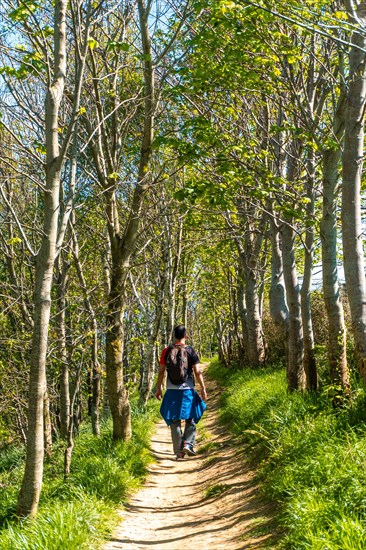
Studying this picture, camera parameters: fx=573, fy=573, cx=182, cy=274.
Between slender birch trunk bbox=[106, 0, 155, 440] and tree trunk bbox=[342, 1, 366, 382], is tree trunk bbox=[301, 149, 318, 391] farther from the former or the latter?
slender birch trunk bbox=[106, 0, 155, 440]

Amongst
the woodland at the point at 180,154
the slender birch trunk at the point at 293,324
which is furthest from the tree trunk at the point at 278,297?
the slender birch trunk at the point at 293,324

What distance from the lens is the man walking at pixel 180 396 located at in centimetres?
812

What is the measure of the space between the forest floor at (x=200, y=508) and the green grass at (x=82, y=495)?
0.20 metres

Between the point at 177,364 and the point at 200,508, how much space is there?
6.79ft

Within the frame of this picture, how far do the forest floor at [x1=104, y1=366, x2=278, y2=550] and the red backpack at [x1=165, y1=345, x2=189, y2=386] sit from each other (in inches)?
56.3

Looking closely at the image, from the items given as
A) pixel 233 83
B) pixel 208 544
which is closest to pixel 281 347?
pixel 233 83

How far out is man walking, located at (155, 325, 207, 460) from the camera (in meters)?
8.12

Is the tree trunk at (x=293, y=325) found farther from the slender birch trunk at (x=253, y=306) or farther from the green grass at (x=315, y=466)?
the slender birch trunk at (x=253, y=306)

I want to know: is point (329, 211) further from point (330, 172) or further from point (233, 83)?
point (233, 83)

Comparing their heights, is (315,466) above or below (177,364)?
below

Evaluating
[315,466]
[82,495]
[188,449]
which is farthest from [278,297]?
[82,495]

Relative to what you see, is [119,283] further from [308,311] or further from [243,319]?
[243,319]

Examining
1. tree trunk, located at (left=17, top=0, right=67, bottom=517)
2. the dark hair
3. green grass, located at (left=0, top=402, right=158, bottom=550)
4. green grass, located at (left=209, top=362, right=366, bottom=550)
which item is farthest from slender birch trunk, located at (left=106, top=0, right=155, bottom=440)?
tree trunk, located at (left=17, top=0, right=67, bottom=517)

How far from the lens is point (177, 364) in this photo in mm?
8188
